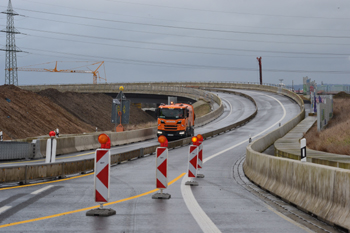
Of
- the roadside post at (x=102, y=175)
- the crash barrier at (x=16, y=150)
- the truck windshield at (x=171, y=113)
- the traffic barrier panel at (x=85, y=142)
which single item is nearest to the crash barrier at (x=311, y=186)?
the roadside post at (x=102, y=175)

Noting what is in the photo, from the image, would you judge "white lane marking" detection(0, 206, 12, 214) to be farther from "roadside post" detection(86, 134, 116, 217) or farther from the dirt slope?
the dirt slope

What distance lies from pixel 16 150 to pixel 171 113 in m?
17.7

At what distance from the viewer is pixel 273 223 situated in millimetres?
9445

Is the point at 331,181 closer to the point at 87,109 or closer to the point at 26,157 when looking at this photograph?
the point at 26,157

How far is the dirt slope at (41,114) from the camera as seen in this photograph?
5450cm

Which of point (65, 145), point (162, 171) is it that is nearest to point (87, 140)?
point (65, 145)

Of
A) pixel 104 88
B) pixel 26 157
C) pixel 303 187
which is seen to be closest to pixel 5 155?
pixel 26 157

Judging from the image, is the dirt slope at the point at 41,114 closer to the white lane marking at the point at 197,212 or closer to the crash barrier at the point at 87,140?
the crash barrier at the point at 87,140

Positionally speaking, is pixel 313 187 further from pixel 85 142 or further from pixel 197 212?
pixel 85 142

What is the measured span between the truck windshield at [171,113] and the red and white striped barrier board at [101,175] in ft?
101

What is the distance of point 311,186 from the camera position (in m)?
10.6

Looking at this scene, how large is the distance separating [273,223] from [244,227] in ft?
2.52

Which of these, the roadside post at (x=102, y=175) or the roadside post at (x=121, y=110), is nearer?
the roadside post at (x=102, y=175)

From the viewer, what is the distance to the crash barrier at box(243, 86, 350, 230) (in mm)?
8867
